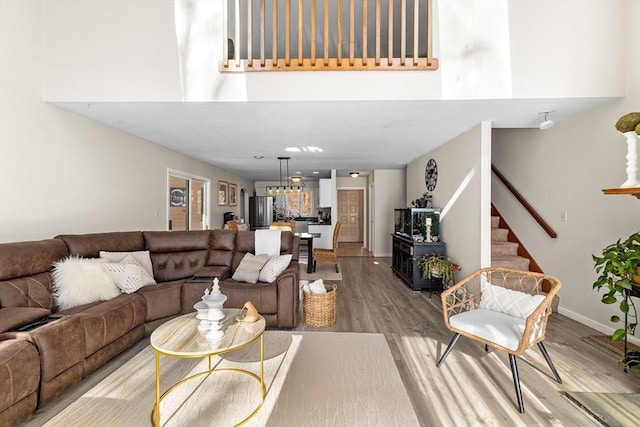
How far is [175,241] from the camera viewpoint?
3.60m

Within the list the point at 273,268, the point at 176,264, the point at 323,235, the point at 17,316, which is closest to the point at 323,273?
the point at 323,235

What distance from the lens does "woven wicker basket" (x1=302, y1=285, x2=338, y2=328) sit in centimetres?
315

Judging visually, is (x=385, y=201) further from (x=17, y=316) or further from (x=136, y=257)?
(x=17, y=316)

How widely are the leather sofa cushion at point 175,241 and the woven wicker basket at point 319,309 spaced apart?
156cm

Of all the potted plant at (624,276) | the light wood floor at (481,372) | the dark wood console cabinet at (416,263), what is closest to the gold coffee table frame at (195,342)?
the light wood floor at (481,372)

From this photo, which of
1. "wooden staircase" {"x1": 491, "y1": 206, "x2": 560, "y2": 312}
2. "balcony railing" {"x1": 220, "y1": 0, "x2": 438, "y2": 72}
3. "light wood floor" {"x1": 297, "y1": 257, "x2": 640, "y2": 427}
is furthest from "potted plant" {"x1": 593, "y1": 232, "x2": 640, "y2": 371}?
"balcony railing" {"x1": 220, "y1": 0, "x2": 438, "y2": 72}

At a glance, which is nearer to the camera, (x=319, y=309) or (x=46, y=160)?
(x=46, y=160)

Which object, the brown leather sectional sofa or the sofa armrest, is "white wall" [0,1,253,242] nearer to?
the brown leather sectional sofa

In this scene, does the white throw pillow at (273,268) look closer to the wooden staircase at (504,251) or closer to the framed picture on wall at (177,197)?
the wooden staircase at (504,251)

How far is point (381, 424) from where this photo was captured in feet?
5.38

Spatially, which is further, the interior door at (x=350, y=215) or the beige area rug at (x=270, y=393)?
the interior door at (x=350, y=215)

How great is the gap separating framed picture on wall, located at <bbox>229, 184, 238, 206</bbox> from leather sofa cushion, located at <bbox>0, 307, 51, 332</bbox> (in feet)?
20.8

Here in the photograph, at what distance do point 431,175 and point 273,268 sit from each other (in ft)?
11.6

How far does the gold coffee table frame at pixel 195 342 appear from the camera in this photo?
60.9 inches
